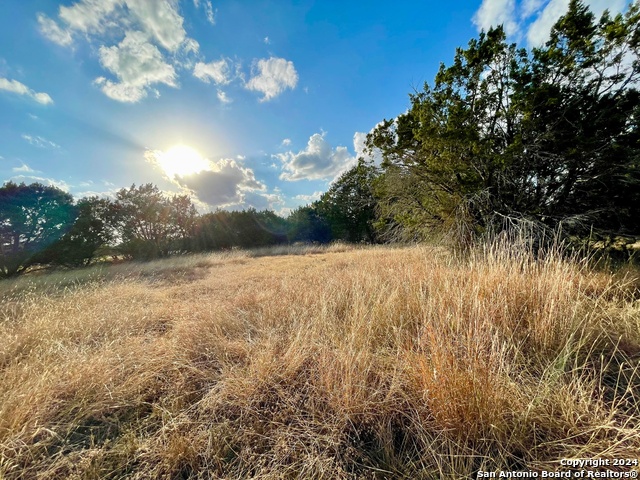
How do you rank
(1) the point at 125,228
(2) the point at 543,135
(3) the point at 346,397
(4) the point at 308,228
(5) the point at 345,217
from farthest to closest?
1. (4) the point at 308,228
2. (5) the point at 345,217
3. (1) the point at 125,228
4. (2) the point at 543,135
5. (3) the point at 346,397

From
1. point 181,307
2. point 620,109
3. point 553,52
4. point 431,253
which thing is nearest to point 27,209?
point 181,307

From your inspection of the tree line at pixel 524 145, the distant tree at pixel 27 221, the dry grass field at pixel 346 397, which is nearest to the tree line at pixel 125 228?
the distant tree at pixel 27 221

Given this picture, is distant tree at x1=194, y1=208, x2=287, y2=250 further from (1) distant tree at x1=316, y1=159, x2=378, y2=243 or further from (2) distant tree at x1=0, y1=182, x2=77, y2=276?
(2) distant tree at x1=0, y1=182, x2=77, y2=276

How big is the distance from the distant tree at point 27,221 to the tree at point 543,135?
1921cm

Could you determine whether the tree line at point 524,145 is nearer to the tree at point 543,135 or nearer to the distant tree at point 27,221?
the tree at point 543,135

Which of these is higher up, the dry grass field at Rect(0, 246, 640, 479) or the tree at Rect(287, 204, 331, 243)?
the tree at Rect(287, 204, 331, 243)

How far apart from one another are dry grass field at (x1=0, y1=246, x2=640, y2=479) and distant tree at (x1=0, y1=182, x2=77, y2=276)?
49.3 feet

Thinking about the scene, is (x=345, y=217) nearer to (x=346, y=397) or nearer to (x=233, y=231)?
(x=233, y=231)

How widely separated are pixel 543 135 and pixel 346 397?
18.3ft

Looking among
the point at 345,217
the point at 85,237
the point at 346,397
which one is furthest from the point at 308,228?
the point at 346,397

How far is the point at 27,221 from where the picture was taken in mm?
11484

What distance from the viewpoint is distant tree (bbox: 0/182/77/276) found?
10.9 metres

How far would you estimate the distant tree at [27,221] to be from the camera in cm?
1091

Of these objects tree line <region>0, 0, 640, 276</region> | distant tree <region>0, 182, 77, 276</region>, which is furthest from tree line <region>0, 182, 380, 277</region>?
tree line <region>0, 0, 640, 276</region>
